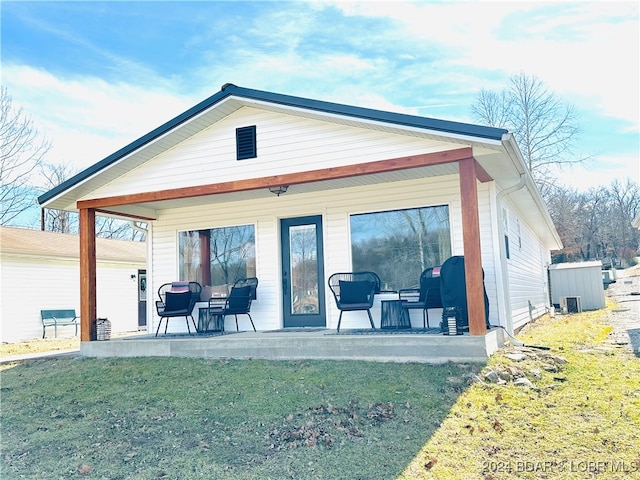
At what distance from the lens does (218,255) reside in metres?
9.02

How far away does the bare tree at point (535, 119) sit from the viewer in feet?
80.5

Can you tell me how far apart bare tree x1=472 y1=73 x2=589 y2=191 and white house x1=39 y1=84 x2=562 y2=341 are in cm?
1714

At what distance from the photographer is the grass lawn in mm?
3447

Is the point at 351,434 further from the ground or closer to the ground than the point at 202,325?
closer to the ground

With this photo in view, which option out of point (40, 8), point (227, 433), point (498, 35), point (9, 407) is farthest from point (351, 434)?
point (40, 8)

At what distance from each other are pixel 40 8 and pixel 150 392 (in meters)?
7.44

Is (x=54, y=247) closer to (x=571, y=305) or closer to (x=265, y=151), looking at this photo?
(x=265, y=151)

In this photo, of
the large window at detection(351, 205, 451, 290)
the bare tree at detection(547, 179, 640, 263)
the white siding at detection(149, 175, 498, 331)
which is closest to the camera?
the white siding at detection(149, 175, 498, 331)

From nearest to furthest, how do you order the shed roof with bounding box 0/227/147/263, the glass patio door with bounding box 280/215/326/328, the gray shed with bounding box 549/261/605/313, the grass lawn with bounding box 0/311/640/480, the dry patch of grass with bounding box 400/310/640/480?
the dry patch of grass with bounding box 400/310/640/480 → the grass lawn with bounding box 0/311/640/480 → the glass patio door with bounding box 280/215/326/328 → the shed roof with bounding box 0/227/147/263 → the gray shed with bounding box 549/261/605/313

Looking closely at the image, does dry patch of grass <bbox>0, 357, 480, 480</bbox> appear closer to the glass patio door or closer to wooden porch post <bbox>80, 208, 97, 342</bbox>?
wooden porch post <bbox>80, 208, 97, 342</bbox>

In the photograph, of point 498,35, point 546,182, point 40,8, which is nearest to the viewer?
point 498,35

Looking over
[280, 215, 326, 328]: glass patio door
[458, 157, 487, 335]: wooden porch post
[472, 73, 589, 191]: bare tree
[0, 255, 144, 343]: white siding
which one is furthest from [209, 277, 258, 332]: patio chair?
[472, 73, 589, 191]: bare tree

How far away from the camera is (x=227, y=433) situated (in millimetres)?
4215

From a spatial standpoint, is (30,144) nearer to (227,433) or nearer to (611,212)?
(227,433)
